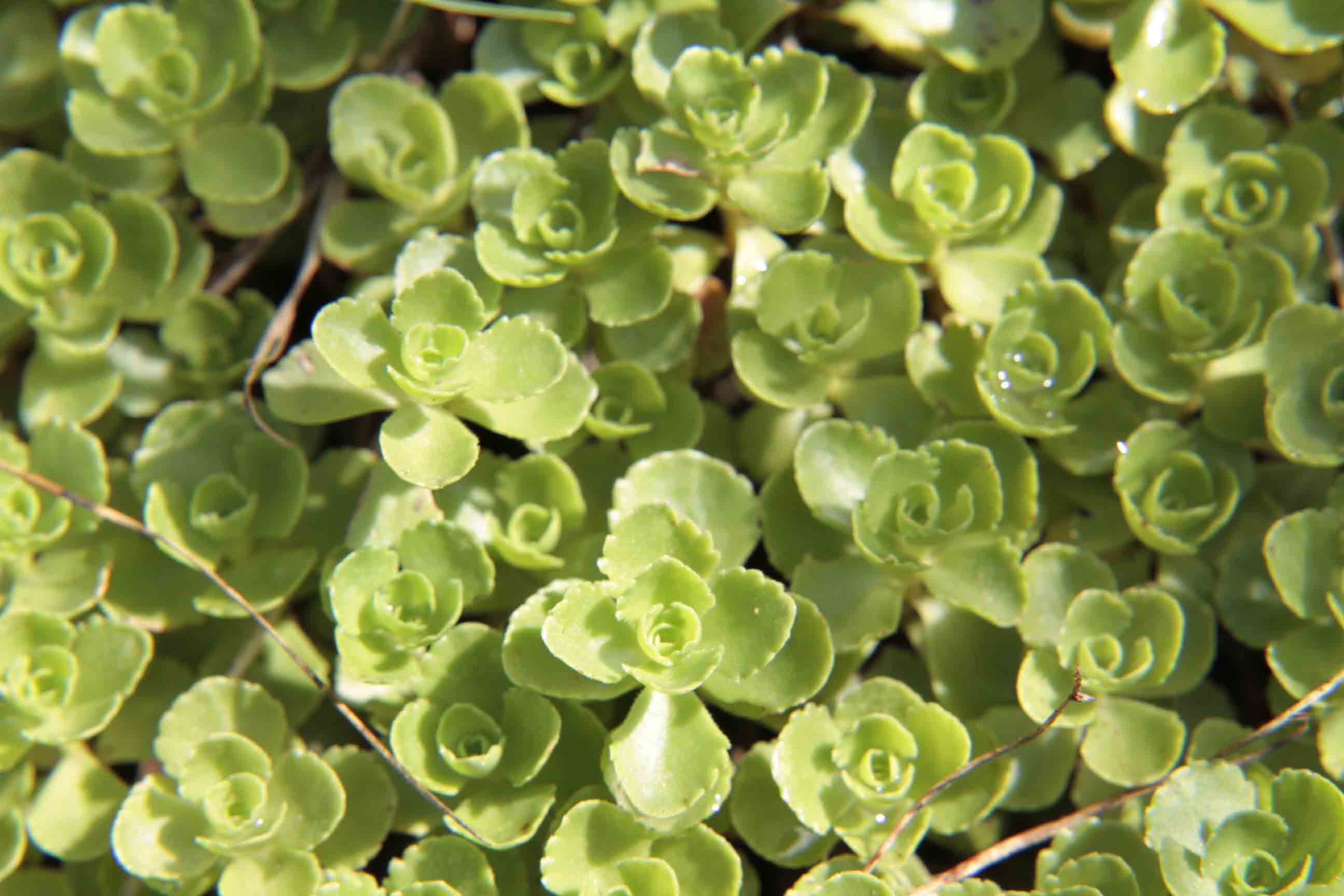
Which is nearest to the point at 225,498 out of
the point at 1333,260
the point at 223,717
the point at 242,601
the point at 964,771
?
the point at 242,601

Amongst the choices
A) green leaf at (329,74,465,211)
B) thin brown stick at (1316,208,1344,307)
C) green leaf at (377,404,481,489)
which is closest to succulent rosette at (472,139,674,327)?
Result: green leaf at (329,74,465,211)

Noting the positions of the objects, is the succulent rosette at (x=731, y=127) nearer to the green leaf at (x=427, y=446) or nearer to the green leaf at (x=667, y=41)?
the green leaf at (x=667, y=41)

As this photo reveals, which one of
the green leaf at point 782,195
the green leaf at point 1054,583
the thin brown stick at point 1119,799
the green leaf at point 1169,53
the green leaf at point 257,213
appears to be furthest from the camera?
the green leaf at point 257,213

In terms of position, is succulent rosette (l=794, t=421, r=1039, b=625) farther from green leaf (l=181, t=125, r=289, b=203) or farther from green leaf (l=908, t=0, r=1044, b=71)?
green leaf (l=181, t=125, r=289, b=203)

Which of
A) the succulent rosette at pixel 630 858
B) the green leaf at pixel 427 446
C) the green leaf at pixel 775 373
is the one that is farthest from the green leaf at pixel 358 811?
the green leaf at pixel 775 373

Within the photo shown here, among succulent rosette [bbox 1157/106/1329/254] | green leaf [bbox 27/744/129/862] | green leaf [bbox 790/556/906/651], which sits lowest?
green leaf [bbox 27/744/129/862]

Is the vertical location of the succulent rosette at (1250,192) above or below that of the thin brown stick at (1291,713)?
above
